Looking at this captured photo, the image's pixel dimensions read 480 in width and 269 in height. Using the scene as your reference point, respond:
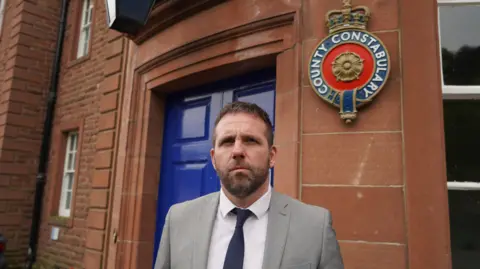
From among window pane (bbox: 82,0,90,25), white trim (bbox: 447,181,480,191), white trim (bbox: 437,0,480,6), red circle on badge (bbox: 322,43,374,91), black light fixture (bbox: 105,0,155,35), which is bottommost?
white trim (bbox: 447,181,480,191)

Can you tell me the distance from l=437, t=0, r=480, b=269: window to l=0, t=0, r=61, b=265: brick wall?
7.23 metres

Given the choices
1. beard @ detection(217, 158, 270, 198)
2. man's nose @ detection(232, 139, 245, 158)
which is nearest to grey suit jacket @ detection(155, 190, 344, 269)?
beard @ detection(217, 158, 270, 198)

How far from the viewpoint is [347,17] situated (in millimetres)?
2432

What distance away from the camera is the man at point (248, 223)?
1353 mm

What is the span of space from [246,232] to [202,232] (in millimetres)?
179

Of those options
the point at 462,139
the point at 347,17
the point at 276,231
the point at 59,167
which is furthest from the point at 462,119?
the point at 59,167

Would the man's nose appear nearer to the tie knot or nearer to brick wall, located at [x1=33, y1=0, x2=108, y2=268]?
the tie knot

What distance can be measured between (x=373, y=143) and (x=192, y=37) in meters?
1.90

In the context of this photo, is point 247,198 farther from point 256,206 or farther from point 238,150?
point 238,150

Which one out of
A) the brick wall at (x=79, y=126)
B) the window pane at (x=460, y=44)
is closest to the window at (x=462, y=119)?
the window pane at (x=460, y=44)

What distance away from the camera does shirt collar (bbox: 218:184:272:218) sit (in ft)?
4.81

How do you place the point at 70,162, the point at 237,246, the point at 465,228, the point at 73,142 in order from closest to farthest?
the point at 237,246, the point at 465,228, the point at 70,162, the point at 73,142

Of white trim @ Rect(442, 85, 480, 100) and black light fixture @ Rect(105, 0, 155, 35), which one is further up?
black light fixture @ Rect(105, 0, 155, 35)

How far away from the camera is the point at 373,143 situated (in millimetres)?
2279
